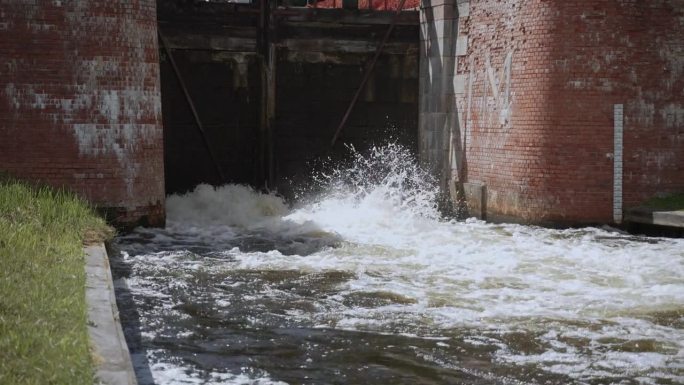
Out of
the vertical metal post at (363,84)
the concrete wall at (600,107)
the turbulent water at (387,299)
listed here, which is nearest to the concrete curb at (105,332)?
the turbulent water at (387,299)

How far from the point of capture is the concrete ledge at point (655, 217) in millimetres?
12898

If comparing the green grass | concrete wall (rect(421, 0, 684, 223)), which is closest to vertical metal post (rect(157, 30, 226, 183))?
the green grass

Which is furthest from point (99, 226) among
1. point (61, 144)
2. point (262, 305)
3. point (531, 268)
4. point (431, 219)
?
point (431, 219)

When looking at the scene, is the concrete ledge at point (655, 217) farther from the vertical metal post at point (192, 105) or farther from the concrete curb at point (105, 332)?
the concrete curb at point (105, 332)

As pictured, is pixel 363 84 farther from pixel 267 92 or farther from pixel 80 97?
pixel 80 97

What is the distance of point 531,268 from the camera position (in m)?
11.1

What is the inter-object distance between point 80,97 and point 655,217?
7.19 m

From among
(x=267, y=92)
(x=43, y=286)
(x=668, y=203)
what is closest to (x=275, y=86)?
(x=267, y=92)

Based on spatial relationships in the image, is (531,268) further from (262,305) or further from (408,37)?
(408,37)

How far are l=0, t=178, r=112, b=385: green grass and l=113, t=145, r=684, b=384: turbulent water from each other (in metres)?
0.62

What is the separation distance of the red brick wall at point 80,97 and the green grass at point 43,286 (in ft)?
2.81

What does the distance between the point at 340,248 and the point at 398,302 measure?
340 centimetres

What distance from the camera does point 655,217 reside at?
1316 centimetres

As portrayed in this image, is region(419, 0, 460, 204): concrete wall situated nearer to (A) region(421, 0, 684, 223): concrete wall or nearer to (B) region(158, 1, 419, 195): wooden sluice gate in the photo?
(B) region(158, 1, 419, 195): wooden sluice gate
